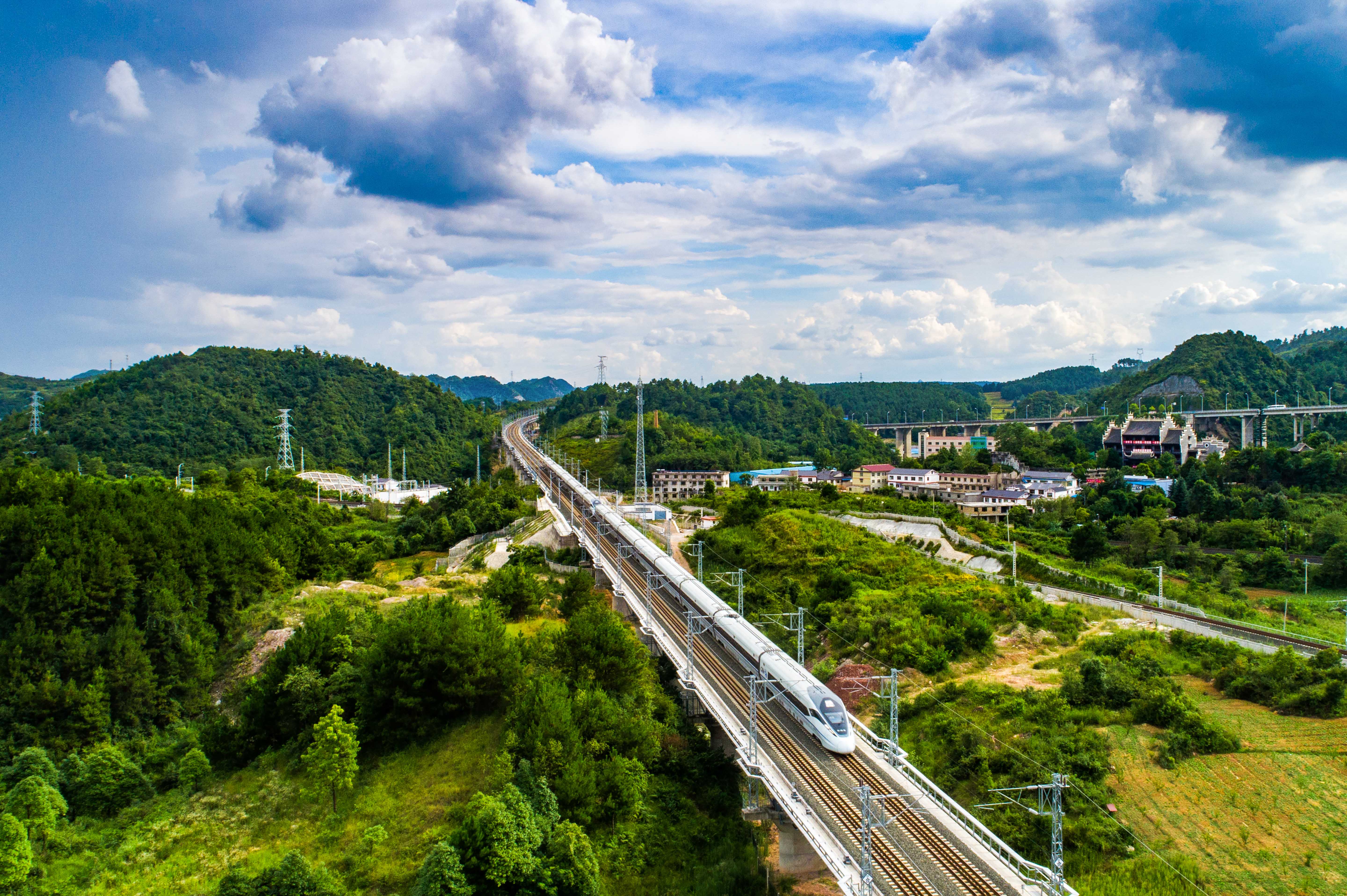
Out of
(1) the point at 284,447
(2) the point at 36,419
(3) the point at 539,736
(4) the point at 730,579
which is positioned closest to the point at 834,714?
(3) the point at 539,736

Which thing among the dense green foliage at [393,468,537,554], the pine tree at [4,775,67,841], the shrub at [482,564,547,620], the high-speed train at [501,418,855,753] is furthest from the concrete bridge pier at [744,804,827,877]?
the dense green foliage at [393,468,537,554]

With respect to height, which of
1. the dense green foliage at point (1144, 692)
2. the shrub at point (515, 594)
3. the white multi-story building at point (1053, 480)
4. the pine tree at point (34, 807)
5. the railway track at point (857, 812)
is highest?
the white multi-story building at point (1053, 480)

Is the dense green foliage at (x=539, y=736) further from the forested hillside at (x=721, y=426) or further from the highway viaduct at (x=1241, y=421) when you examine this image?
the highway viaduct at (x=1241, y=421)

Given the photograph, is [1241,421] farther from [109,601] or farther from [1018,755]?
[109,601]

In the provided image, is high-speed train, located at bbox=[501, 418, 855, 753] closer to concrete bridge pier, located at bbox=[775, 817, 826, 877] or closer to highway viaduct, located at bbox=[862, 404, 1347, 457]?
concrete bridge pier, located at bbox=[775, 817, 826, 877]

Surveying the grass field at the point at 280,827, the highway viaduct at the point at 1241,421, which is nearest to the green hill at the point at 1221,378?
the highway viaduct at the point at 1241,421

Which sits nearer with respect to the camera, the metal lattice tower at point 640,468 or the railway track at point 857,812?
the railway track at point 857,812
